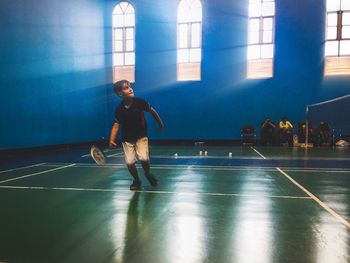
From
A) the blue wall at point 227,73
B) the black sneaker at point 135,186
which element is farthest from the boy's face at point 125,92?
the blue wall at point 227,73

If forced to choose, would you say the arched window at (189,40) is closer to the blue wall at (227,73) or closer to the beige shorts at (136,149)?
the blue wall at (227,73)

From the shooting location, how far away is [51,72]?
520 inches

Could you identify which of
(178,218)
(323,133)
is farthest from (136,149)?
(323,133)

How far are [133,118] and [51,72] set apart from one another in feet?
31.4

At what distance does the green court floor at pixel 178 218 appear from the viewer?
2.80m

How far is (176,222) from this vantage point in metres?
3.67

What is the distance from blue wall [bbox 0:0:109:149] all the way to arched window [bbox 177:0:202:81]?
4.44 m

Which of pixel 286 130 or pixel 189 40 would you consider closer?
pixel 286 130

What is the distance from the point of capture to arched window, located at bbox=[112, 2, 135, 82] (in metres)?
17.9

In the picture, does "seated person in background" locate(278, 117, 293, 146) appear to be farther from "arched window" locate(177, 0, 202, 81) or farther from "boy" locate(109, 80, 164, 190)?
"boy" locate(109, 80, 164, 190)

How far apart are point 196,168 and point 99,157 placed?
2.83 meters

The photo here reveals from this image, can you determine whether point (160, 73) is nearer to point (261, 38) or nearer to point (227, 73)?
point (227, 73)

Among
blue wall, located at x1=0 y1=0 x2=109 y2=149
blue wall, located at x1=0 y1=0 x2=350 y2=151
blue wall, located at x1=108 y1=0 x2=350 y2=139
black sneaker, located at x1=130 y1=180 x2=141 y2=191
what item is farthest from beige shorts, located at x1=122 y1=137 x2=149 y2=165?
blue wall, located at x1=108 y1=0 x2=350 y2=139

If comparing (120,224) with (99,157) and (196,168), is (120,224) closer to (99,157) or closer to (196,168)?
(99,157)
